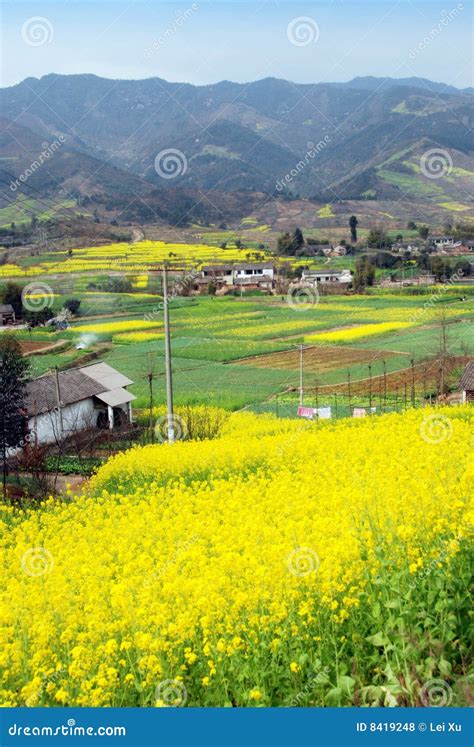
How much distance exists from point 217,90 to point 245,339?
11572 centimetres

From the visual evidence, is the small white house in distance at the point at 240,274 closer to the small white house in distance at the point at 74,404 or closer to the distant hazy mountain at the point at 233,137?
the distant hazy mountain at the point at 233,137

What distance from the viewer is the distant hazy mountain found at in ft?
158

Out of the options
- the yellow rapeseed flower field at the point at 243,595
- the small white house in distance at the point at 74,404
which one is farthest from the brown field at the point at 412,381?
the yellow rapeseed flower field at the point at 243,595

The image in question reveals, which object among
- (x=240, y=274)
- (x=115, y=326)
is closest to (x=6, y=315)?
(x=115, y=326)

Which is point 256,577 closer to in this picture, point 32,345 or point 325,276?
point 32,345

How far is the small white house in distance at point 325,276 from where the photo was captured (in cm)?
3332

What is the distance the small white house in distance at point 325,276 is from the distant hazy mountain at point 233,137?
6033mm

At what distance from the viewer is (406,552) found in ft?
15.0

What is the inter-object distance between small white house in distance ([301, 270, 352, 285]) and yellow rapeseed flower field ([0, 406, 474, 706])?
2692cm

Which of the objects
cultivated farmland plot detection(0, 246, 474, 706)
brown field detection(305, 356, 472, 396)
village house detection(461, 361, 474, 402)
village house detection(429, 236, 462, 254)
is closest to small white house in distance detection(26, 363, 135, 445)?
cultivated farmland plot detection(0, 246, 474, 706)

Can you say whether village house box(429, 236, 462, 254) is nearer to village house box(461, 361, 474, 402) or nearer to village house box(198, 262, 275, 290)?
village house box(198, 262, 275, 290)

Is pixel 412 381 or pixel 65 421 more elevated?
pixel 65 421

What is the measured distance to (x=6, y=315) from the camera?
65.4ft

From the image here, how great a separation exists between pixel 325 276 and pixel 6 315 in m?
17.0
